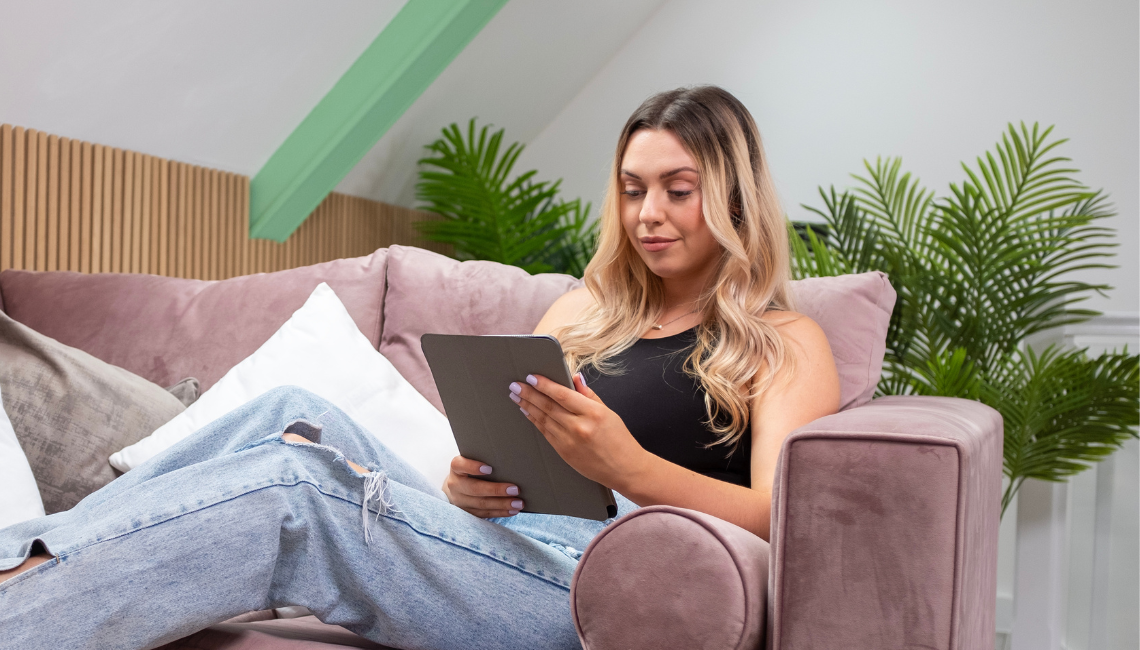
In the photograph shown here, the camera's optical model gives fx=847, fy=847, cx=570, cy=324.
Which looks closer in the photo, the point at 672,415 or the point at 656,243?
the point at 672,415

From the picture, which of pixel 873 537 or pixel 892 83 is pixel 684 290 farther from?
pixel 892 83

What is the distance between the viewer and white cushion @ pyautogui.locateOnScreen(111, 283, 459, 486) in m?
1.51

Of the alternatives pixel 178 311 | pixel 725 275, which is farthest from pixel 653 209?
pixel 178 311

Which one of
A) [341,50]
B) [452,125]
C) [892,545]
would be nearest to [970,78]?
[452,125]

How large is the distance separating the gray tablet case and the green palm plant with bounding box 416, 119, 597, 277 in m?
2.01

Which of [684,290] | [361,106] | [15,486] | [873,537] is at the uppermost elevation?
[361,106]

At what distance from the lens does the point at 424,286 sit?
1.75m

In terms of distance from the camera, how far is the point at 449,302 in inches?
67.6

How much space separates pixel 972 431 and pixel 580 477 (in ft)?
1.42

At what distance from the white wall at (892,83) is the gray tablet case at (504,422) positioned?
8.13 ft

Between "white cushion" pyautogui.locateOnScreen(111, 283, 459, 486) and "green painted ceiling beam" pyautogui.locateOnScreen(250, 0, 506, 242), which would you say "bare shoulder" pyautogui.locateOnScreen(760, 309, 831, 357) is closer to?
"white cushion" pyautogui.locateOnScreen(111, 283, 459, 486)

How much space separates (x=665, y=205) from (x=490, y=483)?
571 mm

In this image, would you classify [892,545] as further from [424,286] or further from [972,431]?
[424,286]

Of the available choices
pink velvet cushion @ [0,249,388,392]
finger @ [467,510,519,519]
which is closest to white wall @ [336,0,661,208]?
pink velvet cushion @ [0,249,388,392]
